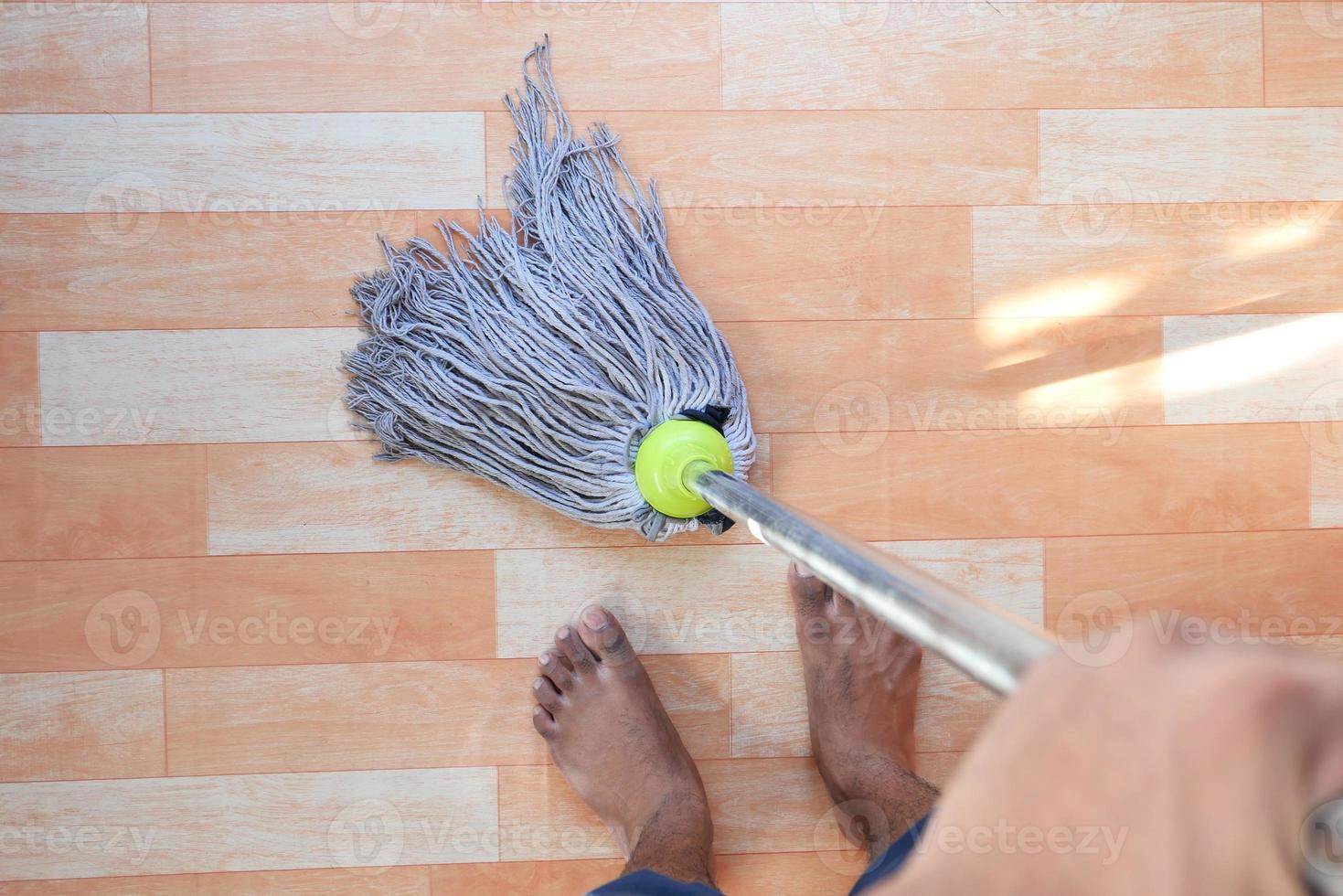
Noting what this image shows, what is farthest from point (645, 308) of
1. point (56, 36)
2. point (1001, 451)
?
point (56, 36)

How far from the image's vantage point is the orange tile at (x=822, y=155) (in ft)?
2.77

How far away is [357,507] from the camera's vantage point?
84 cm

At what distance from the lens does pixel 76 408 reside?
0.83m

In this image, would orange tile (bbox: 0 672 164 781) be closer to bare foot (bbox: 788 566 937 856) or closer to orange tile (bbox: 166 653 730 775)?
orange tile (bbox: 166 653 730 775)

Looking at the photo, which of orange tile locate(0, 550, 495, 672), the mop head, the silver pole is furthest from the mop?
the silver pole

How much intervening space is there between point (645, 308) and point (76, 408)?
536 mm

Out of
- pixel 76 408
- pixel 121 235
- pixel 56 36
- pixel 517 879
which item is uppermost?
pixel 56 36

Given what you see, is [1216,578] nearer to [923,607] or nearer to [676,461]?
[676,461]

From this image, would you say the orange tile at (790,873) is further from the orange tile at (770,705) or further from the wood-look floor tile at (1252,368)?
the wood-look floor tile at (1252,368)

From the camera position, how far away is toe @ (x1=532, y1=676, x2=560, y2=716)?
0.84m

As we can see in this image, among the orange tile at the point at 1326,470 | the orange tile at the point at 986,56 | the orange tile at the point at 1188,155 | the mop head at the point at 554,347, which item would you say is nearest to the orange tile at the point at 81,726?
the mop head at the point at 554,347

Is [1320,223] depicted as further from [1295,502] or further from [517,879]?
[517,879]

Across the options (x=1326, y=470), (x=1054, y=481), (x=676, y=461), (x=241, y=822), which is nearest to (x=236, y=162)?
(x=676, y=461)

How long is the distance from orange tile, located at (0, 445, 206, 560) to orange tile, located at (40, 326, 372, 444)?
2 cm
